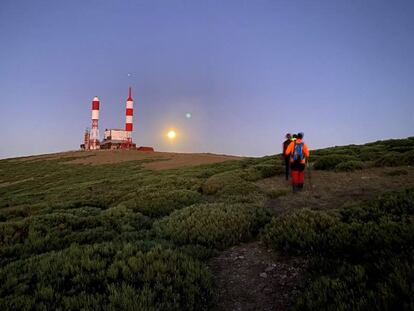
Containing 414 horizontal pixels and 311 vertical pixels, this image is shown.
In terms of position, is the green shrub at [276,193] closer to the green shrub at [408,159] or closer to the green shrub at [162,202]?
the green shrub at [162,202]

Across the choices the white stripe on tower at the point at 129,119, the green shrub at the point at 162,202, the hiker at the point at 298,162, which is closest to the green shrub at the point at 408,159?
the hiker at the point at 298,162

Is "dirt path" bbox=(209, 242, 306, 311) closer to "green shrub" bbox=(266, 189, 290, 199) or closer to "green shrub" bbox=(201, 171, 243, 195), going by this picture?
"green shrub" bbox=(266, 189, 290, 199)

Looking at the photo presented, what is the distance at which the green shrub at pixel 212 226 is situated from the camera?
639 centimetres

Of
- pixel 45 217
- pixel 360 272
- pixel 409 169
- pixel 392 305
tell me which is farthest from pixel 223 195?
pixel 409 169

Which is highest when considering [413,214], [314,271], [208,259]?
[413,214]

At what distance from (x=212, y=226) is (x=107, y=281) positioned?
123 inches

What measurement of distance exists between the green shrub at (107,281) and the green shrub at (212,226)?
56.5 inches

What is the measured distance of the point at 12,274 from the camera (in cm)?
446

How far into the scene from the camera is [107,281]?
416 centimetres

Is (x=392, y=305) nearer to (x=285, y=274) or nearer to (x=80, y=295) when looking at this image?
(x=285, y=274)

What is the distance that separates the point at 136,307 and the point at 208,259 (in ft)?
7.94

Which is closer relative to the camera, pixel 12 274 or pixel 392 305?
pixel 392 305

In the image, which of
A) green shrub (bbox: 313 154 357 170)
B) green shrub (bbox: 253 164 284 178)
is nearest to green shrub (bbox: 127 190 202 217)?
green shrub (bbox: 253 164 284 178)

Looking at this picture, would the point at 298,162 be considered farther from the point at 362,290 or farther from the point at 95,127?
the point at 95,127
